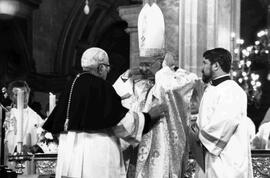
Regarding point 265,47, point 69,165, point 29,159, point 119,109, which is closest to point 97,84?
point 119,109

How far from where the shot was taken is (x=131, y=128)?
7.14 m

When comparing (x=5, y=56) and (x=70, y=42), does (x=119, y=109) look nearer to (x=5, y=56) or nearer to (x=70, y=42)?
(x=5, y=56)

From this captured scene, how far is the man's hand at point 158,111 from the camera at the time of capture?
7.48 metres

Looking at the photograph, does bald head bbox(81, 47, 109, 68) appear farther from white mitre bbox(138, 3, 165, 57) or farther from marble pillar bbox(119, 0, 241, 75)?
marble pillar bbox(119, 0, 241, 75)

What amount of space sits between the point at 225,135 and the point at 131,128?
0.84 metres

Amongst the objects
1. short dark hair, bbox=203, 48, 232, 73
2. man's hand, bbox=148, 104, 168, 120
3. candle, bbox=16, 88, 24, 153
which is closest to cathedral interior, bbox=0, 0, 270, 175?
candle, bbox=16, 88, 24, 153

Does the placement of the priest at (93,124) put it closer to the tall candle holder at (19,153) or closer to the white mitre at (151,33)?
the white mitre at (151,33)

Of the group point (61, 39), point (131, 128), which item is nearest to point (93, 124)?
point (131, 128)

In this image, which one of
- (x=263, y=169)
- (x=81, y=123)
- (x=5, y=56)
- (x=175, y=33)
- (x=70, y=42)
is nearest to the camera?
(x=81, y=123)

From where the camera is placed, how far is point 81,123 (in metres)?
7.05

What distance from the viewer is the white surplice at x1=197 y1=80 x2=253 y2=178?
7.07 metres

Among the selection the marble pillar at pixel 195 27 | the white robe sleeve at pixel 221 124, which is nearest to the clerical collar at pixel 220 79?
the white robe sleeve at pixel 221 124

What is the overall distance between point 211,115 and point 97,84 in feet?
3.47

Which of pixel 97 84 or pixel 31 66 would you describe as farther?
pixel 31 66
